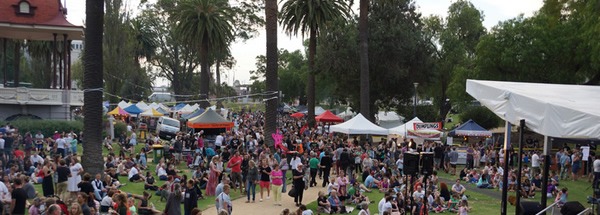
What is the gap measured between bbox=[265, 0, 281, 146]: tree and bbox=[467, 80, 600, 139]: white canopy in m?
16.7

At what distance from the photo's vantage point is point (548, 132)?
11211mm

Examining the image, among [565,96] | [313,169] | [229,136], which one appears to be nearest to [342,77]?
[229,136]

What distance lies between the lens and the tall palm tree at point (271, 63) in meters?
29.4

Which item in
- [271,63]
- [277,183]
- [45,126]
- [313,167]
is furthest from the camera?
[45,126]

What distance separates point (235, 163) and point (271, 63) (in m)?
8.33

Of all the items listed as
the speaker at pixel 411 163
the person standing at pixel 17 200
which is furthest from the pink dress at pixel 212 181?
the speaker at pixel 411 163

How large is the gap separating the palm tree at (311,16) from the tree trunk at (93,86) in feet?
91.9

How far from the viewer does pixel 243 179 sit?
23094 mm

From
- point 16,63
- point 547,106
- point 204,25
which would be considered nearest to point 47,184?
point 547,106

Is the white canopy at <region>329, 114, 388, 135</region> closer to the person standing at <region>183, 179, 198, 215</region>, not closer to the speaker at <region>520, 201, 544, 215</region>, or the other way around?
the person standing at <region>183, 179, 198, 215</region>

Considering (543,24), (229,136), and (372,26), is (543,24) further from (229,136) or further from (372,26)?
(229,136)

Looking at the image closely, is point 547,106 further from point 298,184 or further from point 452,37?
point 452,37

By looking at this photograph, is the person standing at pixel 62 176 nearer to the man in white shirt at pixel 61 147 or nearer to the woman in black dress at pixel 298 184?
the woman in black dress at pixel 298 184

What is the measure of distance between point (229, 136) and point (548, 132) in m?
24.3
